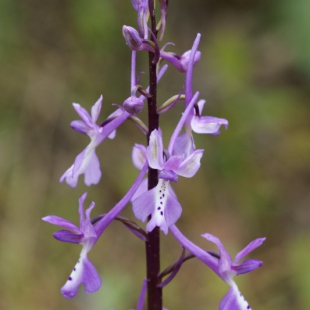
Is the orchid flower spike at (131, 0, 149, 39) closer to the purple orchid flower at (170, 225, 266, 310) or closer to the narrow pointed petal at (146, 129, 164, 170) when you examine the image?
the narrow pointed petal at (146, 129, 164, 170)

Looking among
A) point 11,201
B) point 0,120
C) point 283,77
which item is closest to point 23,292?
point 11,201

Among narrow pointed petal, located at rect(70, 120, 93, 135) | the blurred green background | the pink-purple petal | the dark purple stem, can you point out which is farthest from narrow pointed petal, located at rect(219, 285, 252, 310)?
the blurred green background

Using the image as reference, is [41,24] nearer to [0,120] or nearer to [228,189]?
[0,120]

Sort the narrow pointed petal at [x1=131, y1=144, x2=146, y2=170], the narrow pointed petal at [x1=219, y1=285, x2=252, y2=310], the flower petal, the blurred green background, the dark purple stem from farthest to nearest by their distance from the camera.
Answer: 1. the blurred green background
2. the narrow pointed petal at [x1=131, y1=144, x2=146, y2=170]
3. the narrow pointed petal at [x1=219, y1=285, x2=252, y2=310]
4. the dark purple stem
5. the flower petal

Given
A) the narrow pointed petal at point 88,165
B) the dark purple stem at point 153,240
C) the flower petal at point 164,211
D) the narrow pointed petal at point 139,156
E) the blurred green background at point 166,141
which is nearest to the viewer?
the flower petal at point 164,211

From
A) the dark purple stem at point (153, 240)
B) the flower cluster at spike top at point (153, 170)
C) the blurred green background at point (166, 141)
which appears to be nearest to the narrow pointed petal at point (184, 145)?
the flower cluster at spike top at point (153, 170)

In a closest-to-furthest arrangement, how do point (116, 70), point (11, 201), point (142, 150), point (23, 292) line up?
point (142, 150), point (23, 292), point (11, 201), point (116, 70)

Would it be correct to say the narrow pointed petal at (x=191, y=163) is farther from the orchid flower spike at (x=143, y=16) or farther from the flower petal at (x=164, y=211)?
the orchid flower spike at (x=143, y=16)

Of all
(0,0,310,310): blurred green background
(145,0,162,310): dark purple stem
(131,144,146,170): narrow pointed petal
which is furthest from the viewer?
(0,0,310,310): blurred green background
